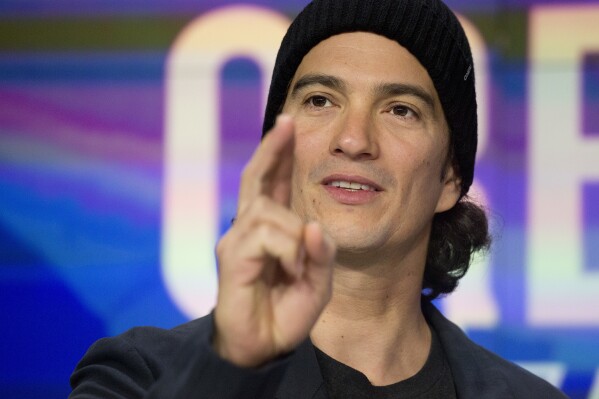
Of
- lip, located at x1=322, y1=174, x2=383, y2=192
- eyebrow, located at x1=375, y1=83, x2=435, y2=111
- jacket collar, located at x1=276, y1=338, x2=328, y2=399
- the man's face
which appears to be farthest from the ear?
jacket collar, located at x1=276, y1=338, x2=328, y2=399

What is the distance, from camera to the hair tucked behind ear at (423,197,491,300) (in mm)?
2912

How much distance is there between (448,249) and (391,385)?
2.16 ft

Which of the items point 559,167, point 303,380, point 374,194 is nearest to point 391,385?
point 303,380

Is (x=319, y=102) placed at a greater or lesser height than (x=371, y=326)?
greater

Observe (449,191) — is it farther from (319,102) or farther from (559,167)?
(559,167)

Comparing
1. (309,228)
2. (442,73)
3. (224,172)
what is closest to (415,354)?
(442,73)

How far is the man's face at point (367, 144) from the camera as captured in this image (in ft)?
7.67

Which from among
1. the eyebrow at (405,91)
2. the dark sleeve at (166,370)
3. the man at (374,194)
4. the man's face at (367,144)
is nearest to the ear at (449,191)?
the man at (374,194)

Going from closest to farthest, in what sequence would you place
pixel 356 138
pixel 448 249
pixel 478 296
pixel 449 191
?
pixel 356 138 < pixel 449 191 < pixel 448 249 < pixel 478 296

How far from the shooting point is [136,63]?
3.72 meters

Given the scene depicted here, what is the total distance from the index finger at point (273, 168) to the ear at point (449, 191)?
121cm

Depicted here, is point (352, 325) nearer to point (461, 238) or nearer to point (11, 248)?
point (461, 238)

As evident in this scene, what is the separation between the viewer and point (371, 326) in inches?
96.3

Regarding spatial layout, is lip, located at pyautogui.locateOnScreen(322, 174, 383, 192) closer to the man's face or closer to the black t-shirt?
the man's face
